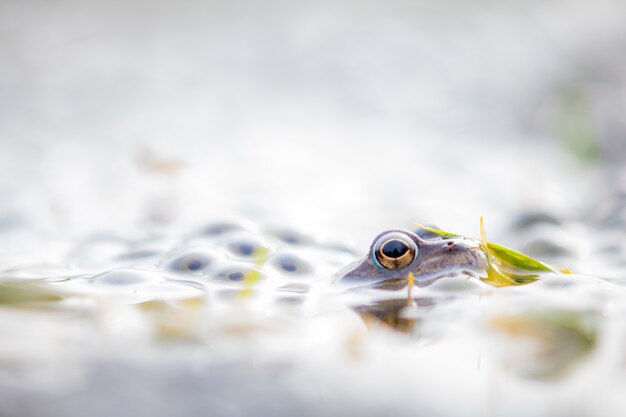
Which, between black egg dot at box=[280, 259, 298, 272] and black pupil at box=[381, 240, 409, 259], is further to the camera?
black egg dot at box=[280, 259, 298, 272]

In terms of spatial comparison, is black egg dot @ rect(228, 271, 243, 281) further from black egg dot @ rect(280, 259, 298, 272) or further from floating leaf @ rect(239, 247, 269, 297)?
black egg dot @ rect(280, 259, 298, 272)

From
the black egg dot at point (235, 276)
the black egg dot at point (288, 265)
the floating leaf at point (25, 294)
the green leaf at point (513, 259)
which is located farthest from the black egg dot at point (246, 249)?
the green leaf at point (513, 259)

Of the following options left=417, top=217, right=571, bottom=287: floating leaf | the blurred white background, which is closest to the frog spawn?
left=417, top=217, right=571, bottom=287: floating leaf

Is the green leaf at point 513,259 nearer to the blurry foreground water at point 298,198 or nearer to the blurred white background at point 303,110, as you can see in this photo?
the blurry foreground water at point 298,198

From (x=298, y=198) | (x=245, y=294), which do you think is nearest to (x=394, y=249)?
(x=245, y=294)

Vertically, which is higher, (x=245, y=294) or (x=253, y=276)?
(x=253, y=276)

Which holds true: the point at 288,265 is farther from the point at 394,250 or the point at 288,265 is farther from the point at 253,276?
the point at 394,250

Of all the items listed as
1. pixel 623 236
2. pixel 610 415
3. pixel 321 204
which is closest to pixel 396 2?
pixel 321 204
